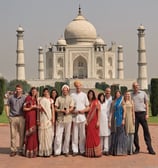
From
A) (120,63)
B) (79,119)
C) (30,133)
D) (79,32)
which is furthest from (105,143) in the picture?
(120,63)

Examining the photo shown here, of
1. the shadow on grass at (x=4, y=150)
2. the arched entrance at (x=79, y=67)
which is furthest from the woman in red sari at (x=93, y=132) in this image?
the arched entrance at (x=79, y=67)

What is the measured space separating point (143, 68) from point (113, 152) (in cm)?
4330

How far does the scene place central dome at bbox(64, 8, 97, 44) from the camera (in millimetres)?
53375

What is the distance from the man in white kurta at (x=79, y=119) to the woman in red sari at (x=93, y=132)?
0.08 meters

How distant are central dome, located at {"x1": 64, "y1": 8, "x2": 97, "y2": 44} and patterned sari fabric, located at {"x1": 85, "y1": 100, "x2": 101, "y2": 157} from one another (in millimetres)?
46575

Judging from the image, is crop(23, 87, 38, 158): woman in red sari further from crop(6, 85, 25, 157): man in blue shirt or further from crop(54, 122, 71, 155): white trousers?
crop(54, 122, 71, 155): white trousers

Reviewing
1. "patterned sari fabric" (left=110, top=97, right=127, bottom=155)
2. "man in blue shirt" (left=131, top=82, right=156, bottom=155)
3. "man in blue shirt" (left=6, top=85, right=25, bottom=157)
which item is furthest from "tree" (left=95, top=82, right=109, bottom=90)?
"man in blue shirt" (left=6, top=85, right=25, bottom=157)

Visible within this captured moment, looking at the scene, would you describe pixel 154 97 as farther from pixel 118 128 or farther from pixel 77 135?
pixel 77 135

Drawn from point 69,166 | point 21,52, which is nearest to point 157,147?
point 69,166

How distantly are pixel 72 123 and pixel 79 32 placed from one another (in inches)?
1835

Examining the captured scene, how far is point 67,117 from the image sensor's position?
23.0 ft

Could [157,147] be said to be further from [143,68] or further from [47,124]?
[143,68]

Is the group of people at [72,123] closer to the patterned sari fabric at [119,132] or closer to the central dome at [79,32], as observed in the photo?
the patterned sari fabric at [119,132]

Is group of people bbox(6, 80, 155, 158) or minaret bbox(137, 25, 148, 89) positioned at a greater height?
minaret bbox(137, 25, 148, 89)
